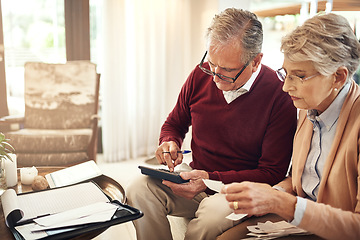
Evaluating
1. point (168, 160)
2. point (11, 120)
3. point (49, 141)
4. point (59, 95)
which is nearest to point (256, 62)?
point (168, 160)

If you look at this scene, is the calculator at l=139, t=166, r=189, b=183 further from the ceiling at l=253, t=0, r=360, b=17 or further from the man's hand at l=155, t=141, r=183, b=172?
the ceiling at l=253, t=0, r=360, b=17

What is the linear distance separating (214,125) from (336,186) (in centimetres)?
66

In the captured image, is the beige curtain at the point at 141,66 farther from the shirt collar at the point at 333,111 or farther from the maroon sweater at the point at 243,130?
the shirt collar at the point at 333,111

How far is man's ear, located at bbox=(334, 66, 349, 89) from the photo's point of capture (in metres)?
1.16

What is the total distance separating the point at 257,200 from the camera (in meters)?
1.03

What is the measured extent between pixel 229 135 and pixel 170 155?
0.28 m

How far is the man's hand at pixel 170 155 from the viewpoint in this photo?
1650 mm

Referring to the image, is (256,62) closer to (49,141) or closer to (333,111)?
(333,111)

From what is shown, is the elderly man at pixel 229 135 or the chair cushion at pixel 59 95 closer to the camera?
the elderly man at pixel 229 135

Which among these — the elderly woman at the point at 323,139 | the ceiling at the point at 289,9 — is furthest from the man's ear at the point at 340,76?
the ceiling at the point at 289,9

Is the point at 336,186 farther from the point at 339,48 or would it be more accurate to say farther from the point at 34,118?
the point at 34,118

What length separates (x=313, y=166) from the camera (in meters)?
1.29

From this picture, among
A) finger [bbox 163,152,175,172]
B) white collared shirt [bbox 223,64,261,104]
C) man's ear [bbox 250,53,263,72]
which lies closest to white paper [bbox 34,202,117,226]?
finger [bbox 163,152,175,172]

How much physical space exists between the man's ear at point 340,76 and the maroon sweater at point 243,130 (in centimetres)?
37
